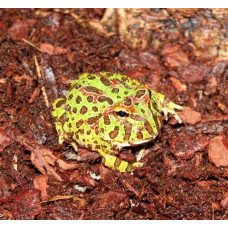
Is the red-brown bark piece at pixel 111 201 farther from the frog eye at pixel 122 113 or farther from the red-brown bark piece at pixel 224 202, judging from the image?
the red-brown bark piece at pixel 224 202

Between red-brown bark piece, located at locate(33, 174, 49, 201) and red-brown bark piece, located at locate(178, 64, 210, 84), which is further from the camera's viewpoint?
red-brown bark piece, located at locate(178, 64, 210, 84)

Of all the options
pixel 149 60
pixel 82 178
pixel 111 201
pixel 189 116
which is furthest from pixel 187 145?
pixel 149 60

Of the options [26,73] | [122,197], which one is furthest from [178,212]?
[26,73]

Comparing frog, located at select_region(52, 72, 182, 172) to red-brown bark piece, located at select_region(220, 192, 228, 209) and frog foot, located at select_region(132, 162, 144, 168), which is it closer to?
frog foot, located at select_region(132, 162, 144, 168)

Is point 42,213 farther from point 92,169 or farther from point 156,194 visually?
point 156,194

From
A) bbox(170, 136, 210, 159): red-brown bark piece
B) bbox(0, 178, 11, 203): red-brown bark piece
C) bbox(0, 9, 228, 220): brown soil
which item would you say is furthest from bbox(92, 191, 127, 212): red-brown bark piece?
bbox(0, 178, 11, 203): red-brown bark piece

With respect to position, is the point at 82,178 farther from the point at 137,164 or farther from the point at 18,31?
the point at 18,31
